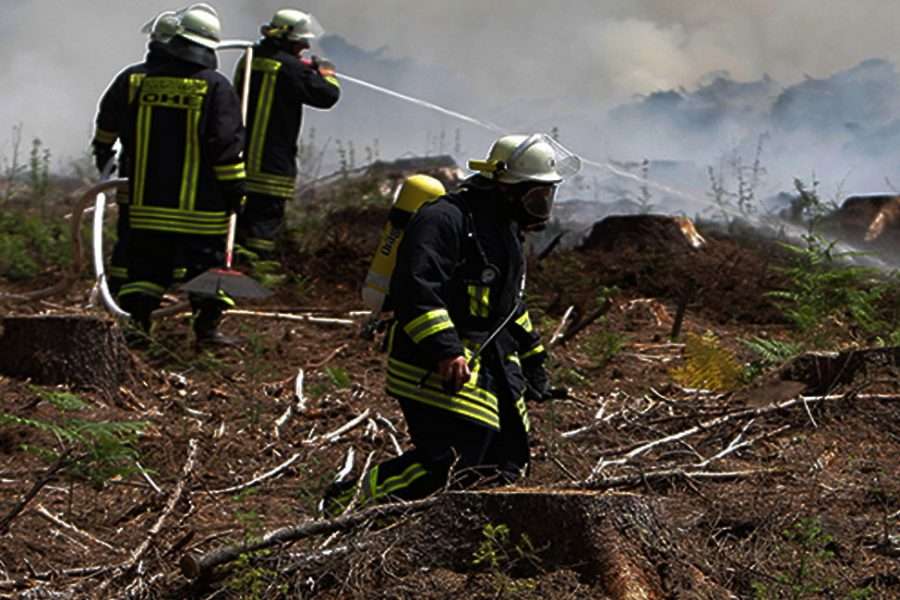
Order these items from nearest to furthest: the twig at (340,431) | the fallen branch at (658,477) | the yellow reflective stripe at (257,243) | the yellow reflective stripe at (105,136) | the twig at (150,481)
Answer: the fallen branch at (658,477)
the twig at (150,481)
the twig at (340,431)
the yellow reflective stripe at (105,136)
the yellow reflective stripe at (257,243)

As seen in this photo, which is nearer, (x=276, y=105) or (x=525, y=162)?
(x=525, y=162)

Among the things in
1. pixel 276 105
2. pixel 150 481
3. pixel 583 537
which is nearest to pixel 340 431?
pixel 150 481

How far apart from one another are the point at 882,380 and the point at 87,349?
11.2 ft

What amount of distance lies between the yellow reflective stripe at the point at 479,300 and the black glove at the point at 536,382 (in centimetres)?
38

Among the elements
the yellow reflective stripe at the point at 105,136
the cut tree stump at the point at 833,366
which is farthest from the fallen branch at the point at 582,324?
the yellow reflective stripe at the point at 105,136

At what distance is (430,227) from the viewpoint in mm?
5406

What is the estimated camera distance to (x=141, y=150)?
9039 mm

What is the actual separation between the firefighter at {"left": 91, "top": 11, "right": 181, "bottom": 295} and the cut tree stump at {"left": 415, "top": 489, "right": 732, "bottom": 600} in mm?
4904

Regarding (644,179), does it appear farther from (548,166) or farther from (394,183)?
(548,166)

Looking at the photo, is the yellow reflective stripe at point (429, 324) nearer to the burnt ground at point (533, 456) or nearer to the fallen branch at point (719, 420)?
the burnt ground at point (533, 456)

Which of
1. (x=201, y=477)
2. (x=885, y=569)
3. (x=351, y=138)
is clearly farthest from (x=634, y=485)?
(x=351, y=138)

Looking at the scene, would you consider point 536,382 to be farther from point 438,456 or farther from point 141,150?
point 141,150

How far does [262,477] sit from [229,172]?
2.84 meters

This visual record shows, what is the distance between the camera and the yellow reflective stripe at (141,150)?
355 inches
